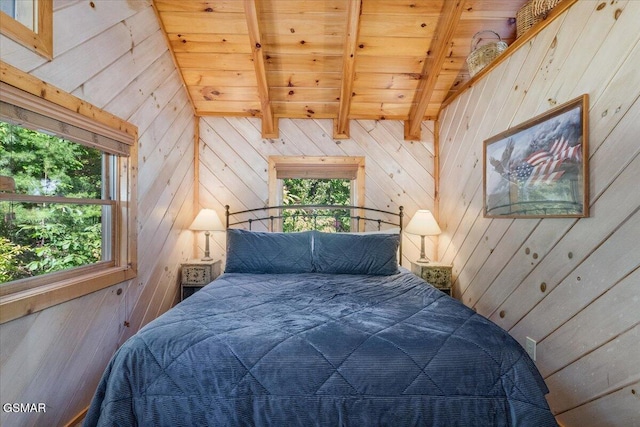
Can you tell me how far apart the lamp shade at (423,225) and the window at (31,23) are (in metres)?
2.79

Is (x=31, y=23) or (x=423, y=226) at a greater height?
(x=31, y=23)

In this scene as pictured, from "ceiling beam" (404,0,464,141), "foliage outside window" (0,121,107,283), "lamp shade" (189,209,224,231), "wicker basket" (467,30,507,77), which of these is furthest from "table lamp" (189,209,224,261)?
"wicker basket" (467,30,507,77)

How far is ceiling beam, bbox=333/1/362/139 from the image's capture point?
2.17 metres

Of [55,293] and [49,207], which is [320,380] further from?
[49,207]

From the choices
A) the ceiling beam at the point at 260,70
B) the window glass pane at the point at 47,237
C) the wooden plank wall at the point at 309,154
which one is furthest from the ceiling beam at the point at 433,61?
the window glass pane at the point at 47,237

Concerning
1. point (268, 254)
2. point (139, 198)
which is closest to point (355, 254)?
point (268, 254)

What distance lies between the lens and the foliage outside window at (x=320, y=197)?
131 inches

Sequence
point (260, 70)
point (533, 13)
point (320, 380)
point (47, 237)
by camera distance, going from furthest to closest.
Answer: point (260, 70), point (533, 13), point (47, 237), point (320, 380)

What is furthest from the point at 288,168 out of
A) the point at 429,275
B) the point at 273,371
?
the point at 273,371

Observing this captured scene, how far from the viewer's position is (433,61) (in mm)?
2537

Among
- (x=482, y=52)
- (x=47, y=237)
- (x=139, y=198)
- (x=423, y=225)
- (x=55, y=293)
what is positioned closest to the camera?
(x=55, y=293)

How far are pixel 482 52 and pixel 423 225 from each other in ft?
4.90

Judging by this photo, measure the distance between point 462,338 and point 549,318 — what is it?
885 millimetres

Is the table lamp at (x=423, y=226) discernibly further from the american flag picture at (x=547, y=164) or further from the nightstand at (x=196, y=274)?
the nightstand at (x=196, y=274)
